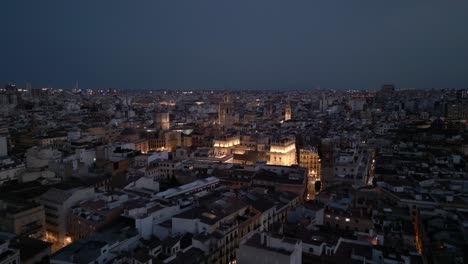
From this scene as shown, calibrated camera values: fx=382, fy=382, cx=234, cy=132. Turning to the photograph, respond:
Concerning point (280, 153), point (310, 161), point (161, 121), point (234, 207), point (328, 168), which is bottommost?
point (310, 161)

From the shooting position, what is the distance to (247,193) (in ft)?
85.9

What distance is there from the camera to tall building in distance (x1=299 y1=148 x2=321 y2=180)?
134 ft

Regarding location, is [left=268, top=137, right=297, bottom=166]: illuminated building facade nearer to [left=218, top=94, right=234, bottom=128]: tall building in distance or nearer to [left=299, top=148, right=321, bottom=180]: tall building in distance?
[left=299, top=148, right=321, bottom=180]: tall building in distance

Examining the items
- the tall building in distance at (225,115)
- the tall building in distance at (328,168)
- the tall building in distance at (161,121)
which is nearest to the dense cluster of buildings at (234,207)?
the tall building in distance at (328,168)

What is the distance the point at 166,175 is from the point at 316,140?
25.9 meters

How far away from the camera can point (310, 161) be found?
41.3 meters

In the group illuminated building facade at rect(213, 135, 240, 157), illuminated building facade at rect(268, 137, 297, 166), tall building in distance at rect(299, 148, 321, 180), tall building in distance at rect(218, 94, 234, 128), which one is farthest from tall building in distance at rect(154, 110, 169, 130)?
tall building in distance at rect(299, 148, 321, 180)

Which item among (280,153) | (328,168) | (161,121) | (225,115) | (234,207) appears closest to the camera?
(234,207)

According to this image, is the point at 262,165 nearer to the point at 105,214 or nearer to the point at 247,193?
the point at 247,193

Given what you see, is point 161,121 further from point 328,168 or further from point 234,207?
point 234,207

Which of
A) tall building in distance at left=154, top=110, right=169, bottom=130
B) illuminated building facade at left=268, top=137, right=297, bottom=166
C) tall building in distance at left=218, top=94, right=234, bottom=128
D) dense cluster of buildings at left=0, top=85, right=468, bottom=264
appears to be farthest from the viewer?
tall building in distance at left=154, top=110, right=169, bottom=130

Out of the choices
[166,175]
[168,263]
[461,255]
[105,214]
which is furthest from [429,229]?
[166,175]

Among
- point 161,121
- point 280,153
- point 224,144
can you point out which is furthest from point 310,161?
point 161,121

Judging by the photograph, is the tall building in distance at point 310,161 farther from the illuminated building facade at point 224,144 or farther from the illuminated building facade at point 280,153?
the illuminated building facade at point 224,144
